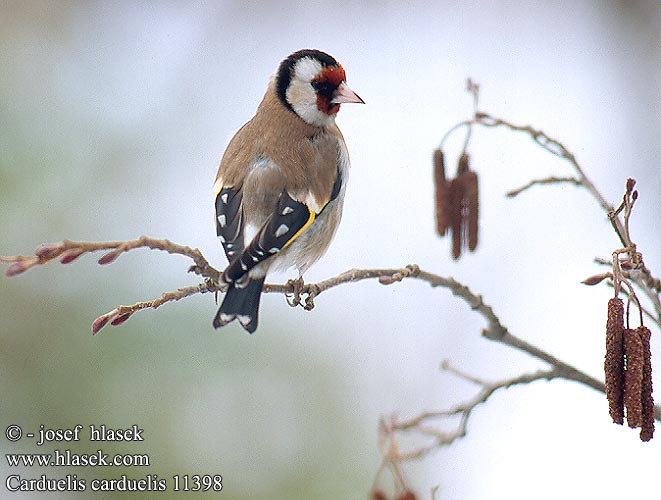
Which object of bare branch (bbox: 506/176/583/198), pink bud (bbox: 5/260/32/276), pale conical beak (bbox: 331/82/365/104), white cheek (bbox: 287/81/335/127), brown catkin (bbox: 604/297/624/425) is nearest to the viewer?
pink bud (bbox: 5/260/32/276)

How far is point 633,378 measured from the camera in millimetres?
856

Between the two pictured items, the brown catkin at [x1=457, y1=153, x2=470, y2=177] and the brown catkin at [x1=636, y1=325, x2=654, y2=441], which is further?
the brown catkin at [x1=457, y1=153, x2=470, y2=177]

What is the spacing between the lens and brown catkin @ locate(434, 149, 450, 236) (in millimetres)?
1268

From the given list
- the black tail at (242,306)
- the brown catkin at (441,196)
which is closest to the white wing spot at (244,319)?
the black tail at (242,306)

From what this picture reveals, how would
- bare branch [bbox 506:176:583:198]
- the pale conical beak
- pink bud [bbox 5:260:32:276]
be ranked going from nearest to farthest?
pink bud [bbox 5:260:32:276] < bare branch [bbox 506:176:583:198] < the pale conical beak

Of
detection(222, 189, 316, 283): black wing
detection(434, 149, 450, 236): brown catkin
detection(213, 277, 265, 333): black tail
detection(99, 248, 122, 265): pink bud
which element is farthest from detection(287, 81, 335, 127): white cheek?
detection(99, 248, 122, 265): pink bud

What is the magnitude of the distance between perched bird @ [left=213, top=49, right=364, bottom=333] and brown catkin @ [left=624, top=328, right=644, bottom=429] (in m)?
0.49

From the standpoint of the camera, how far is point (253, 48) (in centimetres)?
245

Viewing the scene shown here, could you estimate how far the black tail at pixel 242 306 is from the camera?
3.66 ft

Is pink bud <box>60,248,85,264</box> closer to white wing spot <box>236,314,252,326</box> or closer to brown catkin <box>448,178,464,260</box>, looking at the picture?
white wing spot <box>236,314,252,326</box>

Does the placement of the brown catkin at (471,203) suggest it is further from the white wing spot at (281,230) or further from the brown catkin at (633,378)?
the brown catkin at (633,378)

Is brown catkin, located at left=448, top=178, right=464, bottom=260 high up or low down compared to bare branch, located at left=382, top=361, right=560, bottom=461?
up

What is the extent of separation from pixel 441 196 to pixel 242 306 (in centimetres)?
34

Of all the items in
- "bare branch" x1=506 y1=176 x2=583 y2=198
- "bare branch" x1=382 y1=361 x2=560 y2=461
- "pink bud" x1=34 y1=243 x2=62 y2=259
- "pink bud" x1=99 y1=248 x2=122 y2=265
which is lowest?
"bare branch" x1=382 y1=361 x2=560 y2=461
